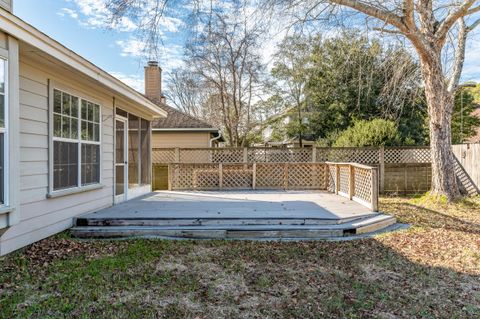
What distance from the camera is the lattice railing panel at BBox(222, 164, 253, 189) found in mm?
9617

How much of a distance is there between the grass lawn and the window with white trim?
3.45 ft

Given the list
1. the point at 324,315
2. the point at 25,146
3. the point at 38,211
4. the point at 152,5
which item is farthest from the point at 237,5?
the point at 324,315

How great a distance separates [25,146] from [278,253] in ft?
11.8

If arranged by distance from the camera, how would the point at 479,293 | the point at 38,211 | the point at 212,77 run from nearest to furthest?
1. the point at 479,293
2. the point at 38,211
3. the point at 212,77

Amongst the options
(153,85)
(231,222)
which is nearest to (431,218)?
(231,222)

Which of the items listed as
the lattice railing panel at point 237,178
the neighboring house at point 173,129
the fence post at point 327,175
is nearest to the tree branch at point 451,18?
the fence post at point 327,175

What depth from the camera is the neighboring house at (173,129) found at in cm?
1233

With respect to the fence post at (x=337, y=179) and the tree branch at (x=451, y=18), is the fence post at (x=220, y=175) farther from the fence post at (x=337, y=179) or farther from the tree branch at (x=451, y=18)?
the tree branch at (x=451, y=18)

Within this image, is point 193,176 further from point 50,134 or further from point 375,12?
point 375,12

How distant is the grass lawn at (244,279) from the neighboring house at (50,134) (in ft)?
1.92

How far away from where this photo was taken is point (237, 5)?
20.3ft

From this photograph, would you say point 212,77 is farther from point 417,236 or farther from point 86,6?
point 417,236

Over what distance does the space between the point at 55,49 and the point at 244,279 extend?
11.9ft

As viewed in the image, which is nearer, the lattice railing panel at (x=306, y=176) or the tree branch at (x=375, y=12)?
the tree branch at (x=375, y=12)
